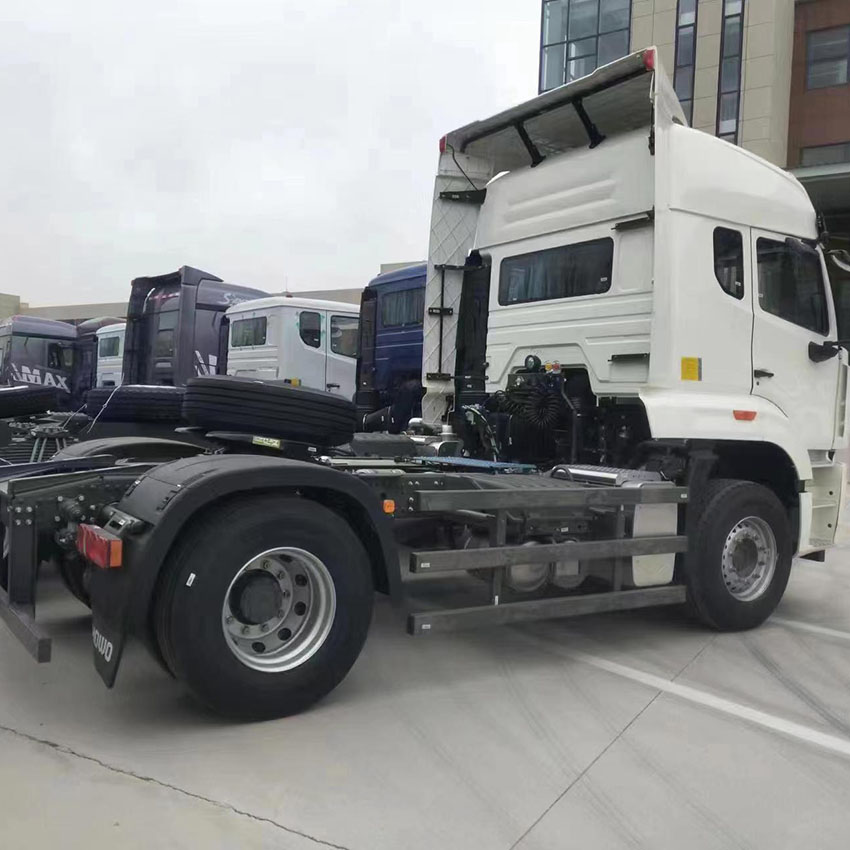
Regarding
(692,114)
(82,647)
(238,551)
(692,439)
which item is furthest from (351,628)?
(692,114)

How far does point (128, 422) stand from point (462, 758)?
6058 mm

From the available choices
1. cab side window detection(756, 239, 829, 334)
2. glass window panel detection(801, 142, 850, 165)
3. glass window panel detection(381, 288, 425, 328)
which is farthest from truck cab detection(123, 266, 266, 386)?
glass window panel detection(801, 142, 850, 165)

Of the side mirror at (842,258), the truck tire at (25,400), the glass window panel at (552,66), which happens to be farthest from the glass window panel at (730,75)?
the truck tire at (25,400)

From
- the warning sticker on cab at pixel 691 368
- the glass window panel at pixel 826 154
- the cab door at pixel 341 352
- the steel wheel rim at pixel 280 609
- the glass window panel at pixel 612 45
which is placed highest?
the glass window panel at pixel 612 45

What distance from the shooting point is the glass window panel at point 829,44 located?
24.8m

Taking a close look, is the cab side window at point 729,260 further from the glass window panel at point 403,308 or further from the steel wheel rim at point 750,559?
the glass window panel at point 403,308

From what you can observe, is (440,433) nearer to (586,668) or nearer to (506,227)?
(506,227)

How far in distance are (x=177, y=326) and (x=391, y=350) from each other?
6.12 meters

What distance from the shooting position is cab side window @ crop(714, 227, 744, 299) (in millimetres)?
5699

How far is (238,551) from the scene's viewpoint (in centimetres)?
374

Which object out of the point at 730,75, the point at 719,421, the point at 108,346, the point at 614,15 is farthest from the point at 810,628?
the point at 614,15

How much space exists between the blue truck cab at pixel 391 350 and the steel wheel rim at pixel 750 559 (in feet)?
21.1

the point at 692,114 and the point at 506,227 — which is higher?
the point at 692,114

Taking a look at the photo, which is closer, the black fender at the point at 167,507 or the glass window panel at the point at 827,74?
the black fender at the point at 167,507
